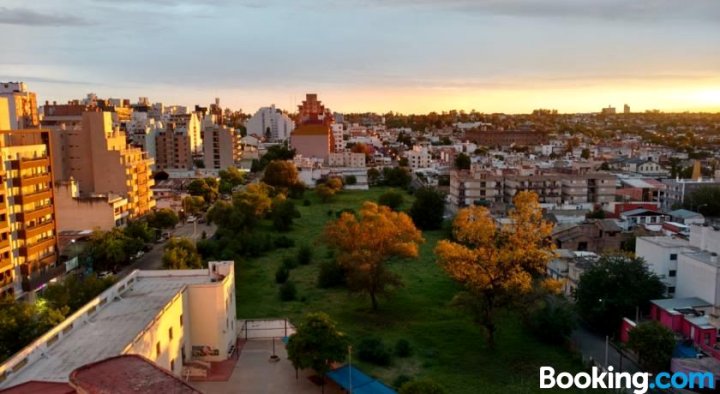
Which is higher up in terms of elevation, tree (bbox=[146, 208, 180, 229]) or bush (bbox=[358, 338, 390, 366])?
tree (bbox=[146, 208, 180, 229])

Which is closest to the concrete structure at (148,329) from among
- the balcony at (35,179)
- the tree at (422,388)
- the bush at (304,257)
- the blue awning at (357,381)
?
the blue awning at (357,381)

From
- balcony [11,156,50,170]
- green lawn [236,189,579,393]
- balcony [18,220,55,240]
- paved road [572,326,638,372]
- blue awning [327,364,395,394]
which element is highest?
balcony [11,156,50,170]

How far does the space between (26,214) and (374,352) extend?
515 inches

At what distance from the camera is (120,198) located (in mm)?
25484

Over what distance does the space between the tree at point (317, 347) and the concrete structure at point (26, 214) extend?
11.4 m

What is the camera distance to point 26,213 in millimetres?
18938

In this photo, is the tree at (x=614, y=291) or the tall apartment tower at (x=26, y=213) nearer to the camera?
the tree at (x=614, y=291)

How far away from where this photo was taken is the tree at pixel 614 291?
1335 centimetres

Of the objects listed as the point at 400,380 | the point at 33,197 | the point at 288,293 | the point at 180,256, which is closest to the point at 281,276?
the point at 288,293

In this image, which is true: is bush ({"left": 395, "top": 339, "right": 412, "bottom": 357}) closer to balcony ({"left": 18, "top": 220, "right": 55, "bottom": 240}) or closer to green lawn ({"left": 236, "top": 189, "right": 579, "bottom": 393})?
green lawn ({"left": 236, "top": 189, "right": 579, "bottom": 393})

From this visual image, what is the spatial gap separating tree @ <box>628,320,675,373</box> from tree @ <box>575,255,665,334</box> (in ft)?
7.13

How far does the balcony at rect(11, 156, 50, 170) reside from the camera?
18.6 m

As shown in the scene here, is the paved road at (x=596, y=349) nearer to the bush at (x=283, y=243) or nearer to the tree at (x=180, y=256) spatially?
the tree at (x=180, y=256)

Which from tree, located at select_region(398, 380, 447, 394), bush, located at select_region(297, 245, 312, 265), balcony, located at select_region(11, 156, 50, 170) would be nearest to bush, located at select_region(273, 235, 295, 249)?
bush, located at select_region(297, 245, 312, 265)
